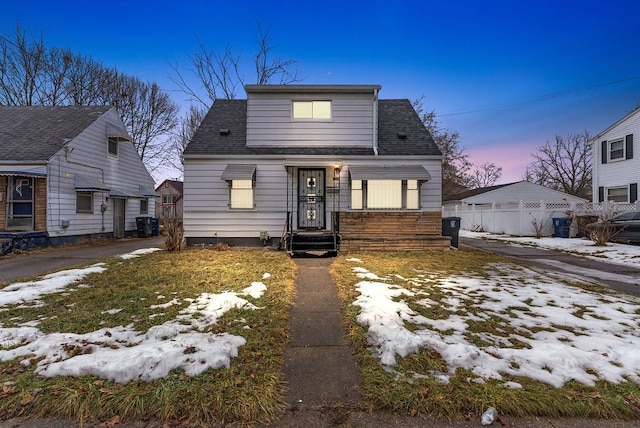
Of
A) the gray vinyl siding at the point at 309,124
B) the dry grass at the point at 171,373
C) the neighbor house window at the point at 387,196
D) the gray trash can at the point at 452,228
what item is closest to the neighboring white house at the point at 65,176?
the dry grass at the point at 171,373

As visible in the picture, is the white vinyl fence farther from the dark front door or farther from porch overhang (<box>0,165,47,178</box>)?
porch overhang (<box>0,165,47,178</box>)

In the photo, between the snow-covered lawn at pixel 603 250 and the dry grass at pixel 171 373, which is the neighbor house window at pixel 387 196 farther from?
the snow-covered lawn at pixel 603 250

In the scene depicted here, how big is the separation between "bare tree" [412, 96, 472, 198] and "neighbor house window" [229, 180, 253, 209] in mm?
17639

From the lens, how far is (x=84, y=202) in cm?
1272

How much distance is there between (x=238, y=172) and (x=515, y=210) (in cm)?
1476

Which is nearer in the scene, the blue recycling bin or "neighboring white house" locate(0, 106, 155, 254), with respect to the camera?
"neighboring white house" locate(0, 106, 155, 254)

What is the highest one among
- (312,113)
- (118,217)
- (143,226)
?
(312,113)

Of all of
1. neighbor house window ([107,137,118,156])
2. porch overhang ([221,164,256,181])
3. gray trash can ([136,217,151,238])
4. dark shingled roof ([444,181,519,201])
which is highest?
neighbor house window ([107,137,118,156])

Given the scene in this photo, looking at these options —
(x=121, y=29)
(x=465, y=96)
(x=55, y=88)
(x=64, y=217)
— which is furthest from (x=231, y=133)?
(x=465, y=96)

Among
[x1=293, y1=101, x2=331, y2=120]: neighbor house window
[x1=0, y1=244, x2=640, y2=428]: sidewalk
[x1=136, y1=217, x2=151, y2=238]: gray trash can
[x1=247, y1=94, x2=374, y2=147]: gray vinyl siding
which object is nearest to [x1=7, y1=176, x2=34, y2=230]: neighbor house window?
[x1=136, y1=217, x2=151, y2=238]: gray trash can

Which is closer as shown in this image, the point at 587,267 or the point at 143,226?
the point at 587,267

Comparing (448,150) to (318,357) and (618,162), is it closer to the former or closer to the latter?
(618,162)

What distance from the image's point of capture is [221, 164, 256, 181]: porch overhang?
31.9 feet

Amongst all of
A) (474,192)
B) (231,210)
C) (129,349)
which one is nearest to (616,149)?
(474,192)
